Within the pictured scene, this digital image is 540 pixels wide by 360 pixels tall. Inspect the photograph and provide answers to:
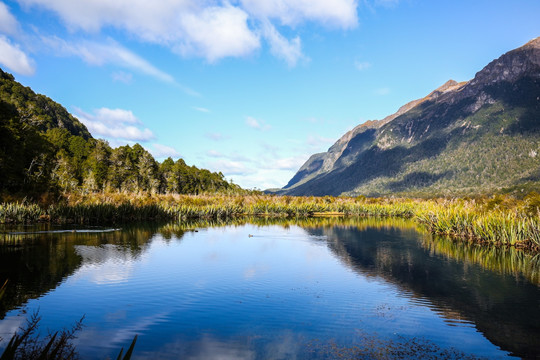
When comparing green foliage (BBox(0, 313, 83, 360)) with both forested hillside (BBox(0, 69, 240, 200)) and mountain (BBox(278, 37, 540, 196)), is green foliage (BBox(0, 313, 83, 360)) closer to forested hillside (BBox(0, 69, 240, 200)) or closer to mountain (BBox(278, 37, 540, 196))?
forested hillside (BBox(0, 69, 240, 200))

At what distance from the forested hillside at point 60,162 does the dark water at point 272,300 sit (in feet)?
45.6

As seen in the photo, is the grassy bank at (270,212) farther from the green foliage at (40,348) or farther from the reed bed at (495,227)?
the green foliage at (40,348)

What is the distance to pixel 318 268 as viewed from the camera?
1612cm

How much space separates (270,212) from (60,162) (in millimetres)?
41952

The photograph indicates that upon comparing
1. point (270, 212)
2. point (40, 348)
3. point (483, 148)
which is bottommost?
point (40, 348)

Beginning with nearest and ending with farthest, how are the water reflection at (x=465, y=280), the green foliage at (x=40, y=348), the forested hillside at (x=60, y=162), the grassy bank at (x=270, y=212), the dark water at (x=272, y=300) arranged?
the green foliage at (x=40, y=348) < the dark water at (x=272, y=300) < the water reflection at (x=465, y=280) < the grassy bank at (x=270, y=212) < the forested hillside at (x=60, y=162)

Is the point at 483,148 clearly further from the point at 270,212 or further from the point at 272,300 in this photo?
the point at 272,300

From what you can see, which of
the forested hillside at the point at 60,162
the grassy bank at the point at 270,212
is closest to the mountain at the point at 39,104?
the forested hillside at the point at 60,162

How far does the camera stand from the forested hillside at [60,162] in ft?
102

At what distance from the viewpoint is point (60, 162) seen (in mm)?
67938

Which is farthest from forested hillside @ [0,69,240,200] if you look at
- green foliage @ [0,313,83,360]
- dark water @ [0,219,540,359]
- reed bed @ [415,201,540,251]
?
reed bed @ [415,201,540,251]

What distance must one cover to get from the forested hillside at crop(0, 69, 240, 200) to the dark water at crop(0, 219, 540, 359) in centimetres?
1391

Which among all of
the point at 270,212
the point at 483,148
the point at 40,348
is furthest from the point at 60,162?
the point at 483,148

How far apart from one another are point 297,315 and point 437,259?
1162cm
